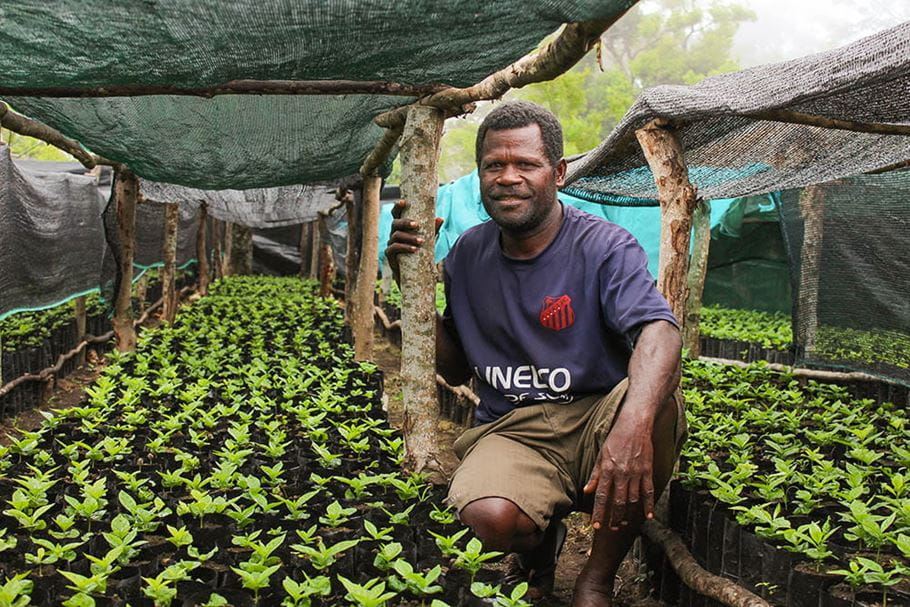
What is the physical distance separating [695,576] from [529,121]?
68.9 inches

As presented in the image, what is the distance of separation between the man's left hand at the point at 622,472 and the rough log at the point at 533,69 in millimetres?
1116

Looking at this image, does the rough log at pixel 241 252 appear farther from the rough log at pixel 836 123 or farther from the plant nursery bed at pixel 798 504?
the rough log at pixel 836 123

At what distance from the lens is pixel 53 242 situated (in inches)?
281

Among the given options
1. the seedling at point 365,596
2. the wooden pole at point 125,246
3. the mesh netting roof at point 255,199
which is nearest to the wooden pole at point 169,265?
the mesh netting roof at point 255,199

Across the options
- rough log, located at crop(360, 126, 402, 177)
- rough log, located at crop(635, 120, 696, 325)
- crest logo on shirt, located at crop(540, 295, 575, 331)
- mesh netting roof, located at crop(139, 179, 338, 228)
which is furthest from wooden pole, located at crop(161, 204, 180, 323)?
crest logo on shirt, located at crop(540, 295, 575, 331)

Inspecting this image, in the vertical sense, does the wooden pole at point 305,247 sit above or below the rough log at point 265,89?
below

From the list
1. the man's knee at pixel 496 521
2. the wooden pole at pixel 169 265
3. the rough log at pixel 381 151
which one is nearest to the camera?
the man's knee at pixel 496 521

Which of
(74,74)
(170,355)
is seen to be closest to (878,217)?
(170,355)

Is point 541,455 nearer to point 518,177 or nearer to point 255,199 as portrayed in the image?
point 518,177

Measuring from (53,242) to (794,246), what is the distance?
6.40m

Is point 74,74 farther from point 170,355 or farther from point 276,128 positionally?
point 170,355

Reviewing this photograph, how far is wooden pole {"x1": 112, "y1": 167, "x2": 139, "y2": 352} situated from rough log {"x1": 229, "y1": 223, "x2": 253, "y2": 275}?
12.2 meters

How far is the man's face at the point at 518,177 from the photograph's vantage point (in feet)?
9.52

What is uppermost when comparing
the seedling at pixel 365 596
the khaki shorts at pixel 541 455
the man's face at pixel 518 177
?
the man's face at pixel 518 177
